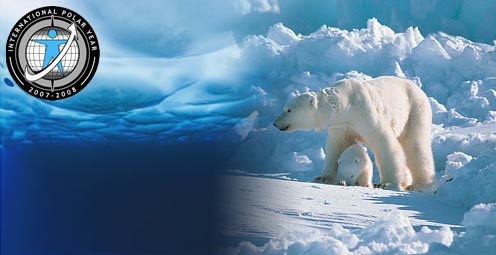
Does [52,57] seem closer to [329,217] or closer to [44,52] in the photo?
[44,52]

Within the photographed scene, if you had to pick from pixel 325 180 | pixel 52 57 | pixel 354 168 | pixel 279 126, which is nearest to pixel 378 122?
pixel 354 168

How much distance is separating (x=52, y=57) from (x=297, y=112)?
1563 mm

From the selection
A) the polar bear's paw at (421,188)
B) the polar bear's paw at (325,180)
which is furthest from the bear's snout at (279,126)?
the polar bear's paw at (421,188)

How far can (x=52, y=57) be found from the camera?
3955 mm

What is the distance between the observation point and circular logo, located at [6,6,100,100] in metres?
3.87

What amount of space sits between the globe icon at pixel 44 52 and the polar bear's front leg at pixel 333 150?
1820mm

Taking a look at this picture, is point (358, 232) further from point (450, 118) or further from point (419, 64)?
point (419, 64)

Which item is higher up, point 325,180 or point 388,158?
point 388,158

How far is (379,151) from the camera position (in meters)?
4.86

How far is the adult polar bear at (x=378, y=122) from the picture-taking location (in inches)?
184

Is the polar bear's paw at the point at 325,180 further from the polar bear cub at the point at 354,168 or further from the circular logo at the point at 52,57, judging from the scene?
the circular logo at the point at 52,57

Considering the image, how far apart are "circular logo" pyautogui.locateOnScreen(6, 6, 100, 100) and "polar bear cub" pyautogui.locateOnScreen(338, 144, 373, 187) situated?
1.72m

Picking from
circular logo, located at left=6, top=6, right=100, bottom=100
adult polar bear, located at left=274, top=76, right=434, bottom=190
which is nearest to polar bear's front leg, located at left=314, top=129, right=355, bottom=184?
adult polar bear, located at left=274, top=76, right=434, bottom=190

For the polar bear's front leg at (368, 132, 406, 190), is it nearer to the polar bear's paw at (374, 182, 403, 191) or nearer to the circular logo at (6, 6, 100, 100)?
the polar bear's paw at (374, 182, 403, 191)
